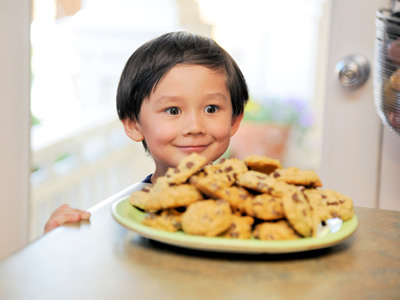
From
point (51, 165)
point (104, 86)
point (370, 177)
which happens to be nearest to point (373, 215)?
point (370, 177)

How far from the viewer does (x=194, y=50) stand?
4.25 feet

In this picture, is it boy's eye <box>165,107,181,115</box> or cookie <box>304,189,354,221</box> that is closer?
cookie <box>304,189,354,221</box>

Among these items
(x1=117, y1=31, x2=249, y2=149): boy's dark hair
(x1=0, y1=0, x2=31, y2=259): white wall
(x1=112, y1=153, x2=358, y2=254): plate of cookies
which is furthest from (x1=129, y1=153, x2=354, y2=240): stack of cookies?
(x1=0, y1=0, x2=31, y2=259): white wall

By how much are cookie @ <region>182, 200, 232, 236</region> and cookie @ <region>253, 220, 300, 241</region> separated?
0.13ft

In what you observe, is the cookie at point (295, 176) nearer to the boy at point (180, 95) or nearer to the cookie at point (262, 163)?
the cookie at point (262, 163)

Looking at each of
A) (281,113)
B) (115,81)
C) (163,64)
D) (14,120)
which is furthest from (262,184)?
(281,113)

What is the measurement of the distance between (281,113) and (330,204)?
386 centimetres

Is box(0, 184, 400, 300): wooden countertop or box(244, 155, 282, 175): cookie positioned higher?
box(244, 155, 282, 175): cookie

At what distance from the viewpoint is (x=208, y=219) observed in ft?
2.02

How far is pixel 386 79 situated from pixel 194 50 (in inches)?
18.1

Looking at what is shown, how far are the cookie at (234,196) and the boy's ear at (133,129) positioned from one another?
0.72 meters

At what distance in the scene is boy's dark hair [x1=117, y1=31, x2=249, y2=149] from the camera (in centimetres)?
127

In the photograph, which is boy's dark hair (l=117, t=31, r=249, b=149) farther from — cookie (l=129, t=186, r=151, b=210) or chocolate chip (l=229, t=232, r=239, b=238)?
chocolate chip (l=229, t=232, r=239, b=238)

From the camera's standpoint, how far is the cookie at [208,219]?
616 mm
